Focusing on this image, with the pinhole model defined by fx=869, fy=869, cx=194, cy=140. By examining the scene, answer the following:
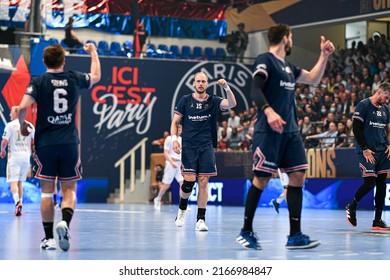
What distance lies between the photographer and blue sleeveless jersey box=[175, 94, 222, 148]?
1316 centimetres

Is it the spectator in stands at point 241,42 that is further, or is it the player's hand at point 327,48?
the spectator in stands at point 241,42

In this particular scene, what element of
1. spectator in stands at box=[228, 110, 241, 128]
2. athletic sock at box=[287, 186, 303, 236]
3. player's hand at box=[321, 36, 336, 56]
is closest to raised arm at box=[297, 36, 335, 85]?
player's hand at box=[321, 36, 336, 56]

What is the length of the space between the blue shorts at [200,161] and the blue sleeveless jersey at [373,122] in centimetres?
226

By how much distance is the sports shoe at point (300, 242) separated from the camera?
914cm

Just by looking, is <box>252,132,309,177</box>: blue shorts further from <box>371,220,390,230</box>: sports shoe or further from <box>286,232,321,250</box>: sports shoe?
<box>371,220,390,230</box>: sports shoe

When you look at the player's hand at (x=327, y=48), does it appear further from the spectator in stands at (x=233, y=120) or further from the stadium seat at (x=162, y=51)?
the stadium seat at (x=162, y=51)

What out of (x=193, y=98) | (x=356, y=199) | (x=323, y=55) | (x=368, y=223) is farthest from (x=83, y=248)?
(x=368, y=223)

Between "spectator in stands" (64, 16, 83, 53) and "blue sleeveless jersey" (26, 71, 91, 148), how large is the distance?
20900 mm

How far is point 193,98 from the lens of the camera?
13.3 m

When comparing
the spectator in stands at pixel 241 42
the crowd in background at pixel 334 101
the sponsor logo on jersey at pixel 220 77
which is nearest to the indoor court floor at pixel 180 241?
the crowd in background at pixel 334 101

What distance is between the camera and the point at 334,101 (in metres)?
27.1

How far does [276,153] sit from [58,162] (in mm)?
2365
